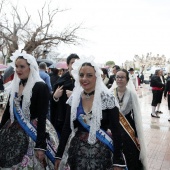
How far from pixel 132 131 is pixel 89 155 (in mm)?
1518

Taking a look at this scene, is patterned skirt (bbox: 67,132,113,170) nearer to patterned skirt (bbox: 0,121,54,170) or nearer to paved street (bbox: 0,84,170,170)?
patterned skirt (bbox: 0,121,54,170)

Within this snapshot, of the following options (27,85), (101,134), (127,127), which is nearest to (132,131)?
(127,127)

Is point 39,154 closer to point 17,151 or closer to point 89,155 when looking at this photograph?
point 17,151

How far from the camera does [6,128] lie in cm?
272

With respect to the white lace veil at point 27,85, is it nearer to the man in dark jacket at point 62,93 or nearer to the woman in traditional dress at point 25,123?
the woman in traditional dress at point 25,123

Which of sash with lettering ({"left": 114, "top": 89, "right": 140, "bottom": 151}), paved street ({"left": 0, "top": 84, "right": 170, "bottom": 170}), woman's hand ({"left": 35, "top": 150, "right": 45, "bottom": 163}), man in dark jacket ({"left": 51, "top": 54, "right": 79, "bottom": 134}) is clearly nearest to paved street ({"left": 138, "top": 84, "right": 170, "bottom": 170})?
paved street ({"left": 0, "top": 84, "right": 170, "bottom": 170})

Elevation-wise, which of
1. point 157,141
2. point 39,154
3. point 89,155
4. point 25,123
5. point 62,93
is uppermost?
point 62,93

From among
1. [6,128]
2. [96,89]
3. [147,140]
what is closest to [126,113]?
[96,89]

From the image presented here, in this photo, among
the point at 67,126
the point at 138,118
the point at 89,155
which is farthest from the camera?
the point at 138,118

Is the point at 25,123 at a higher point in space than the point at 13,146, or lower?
higher

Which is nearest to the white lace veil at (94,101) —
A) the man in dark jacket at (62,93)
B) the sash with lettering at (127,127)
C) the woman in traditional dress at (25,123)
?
the woman in traditional dress at (25,123)

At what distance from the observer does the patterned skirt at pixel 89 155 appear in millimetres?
2225

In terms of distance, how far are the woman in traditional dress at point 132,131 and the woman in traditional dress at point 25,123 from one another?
119cm

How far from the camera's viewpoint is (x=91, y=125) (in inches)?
90.5
